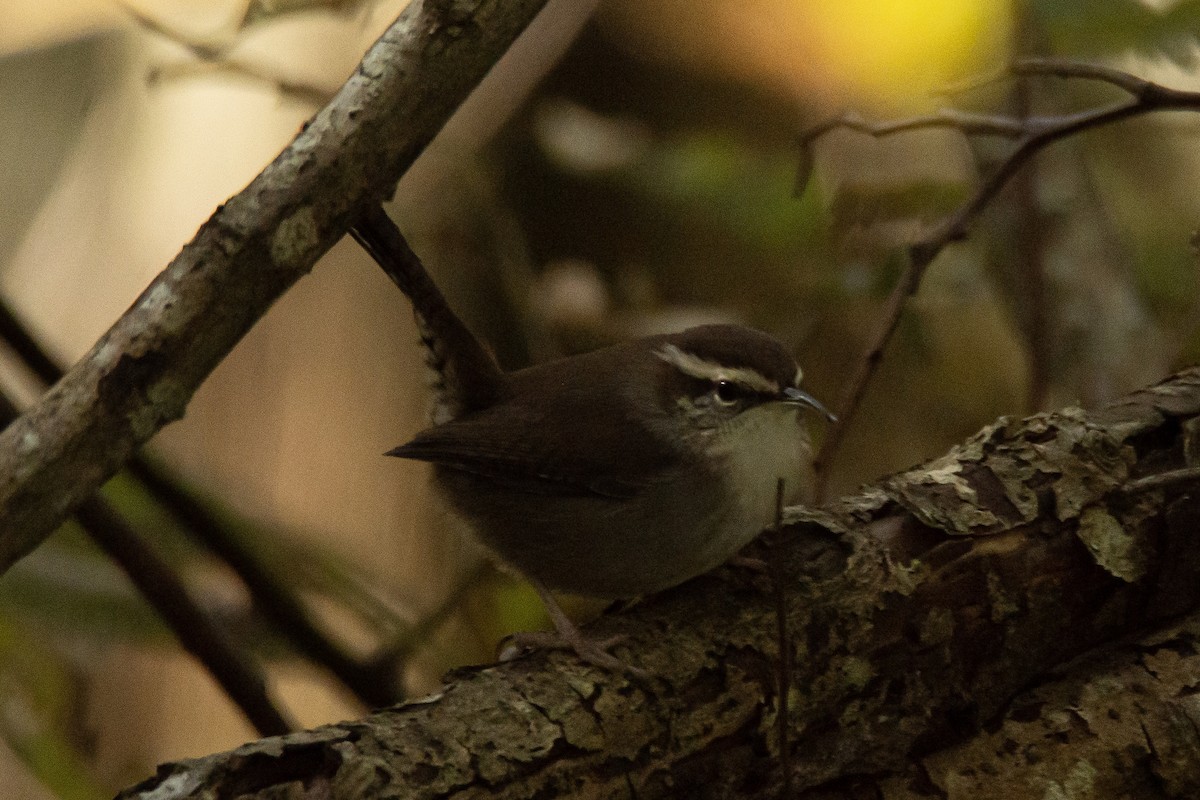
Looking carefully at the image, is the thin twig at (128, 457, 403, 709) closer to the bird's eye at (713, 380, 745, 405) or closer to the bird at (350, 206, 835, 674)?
the bird at (350, 206, 835, 674)

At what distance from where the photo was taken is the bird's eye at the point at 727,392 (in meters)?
2.65

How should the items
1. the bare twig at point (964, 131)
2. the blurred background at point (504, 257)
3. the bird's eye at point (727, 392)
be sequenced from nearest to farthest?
the bare twig at point (964, 131)
the bird's eye at point (727, 392)
the blurred background at point (504, 257)

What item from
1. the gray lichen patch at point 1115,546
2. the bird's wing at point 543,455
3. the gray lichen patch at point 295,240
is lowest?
the gray lichen patch at point 1115,546

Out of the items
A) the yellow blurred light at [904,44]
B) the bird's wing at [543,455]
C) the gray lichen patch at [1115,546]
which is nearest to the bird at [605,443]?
the bird's wing at [543,455]

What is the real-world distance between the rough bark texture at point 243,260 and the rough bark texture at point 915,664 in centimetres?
48

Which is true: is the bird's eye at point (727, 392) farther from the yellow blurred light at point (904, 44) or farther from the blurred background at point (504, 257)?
the yellow blurred light at point (904, 44)

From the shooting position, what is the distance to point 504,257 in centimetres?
408

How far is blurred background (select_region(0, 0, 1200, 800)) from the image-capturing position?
312cm

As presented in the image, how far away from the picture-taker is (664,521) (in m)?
2.42

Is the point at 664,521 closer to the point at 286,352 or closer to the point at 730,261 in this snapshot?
the point at 730,261

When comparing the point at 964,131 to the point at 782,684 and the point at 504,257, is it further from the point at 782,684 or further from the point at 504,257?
the point at 504,257

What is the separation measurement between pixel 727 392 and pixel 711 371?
6 cm

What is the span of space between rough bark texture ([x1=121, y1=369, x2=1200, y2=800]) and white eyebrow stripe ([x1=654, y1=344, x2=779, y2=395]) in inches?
16.8

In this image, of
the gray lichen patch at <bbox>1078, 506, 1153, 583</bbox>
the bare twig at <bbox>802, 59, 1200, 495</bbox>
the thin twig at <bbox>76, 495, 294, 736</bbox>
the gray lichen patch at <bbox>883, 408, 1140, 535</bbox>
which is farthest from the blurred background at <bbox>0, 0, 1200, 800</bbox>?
the gray lichen patch at <bbox>1078, 506, 1153, 583</bbox>
